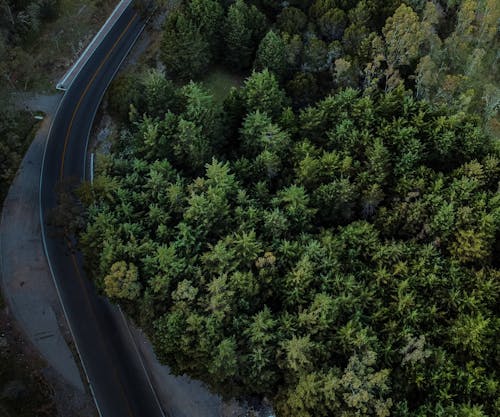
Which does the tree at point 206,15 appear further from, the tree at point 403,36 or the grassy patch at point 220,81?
the tree at point 403,36

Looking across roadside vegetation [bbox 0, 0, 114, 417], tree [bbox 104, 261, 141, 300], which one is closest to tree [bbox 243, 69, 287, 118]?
tree [bbox 104, 261, 141, 300]

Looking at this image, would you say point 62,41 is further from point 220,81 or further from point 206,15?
point 220,81

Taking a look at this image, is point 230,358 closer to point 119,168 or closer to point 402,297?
point 402,297

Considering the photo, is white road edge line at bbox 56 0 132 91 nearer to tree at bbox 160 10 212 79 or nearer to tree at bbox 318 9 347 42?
tree at bbox 160 10 212 79

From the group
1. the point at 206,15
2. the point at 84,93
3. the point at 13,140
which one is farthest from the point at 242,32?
the point at 13,140

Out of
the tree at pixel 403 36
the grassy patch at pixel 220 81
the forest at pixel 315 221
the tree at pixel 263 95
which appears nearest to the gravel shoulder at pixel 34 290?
the forest at pixel 315 221
